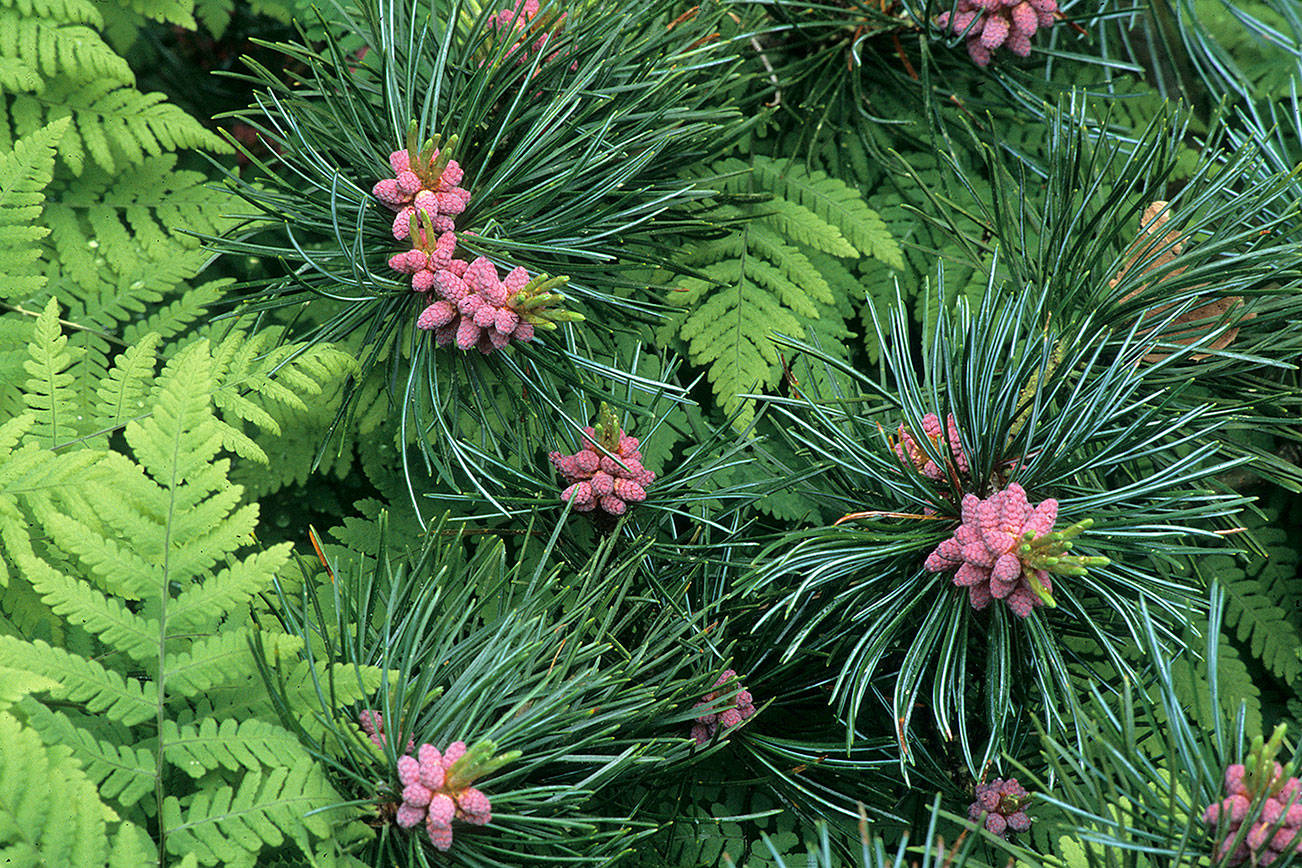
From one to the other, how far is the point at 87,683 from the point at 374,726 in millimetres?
270

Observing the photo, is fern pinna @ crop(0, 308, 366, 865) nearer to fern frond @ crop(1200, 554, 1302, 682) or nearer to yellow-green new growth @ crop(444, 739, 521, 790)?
yellow-green new growth @ crop(444, 739, 521, 790)

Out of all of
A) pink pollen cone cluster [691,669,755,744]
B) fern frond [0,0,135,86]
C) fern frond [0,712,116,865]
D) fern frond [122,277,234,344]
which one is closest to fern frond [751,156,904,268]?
pink pollen cone cluster [691,669,755,744]

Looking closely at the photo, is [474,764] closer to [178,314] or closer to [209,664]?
[209,664]

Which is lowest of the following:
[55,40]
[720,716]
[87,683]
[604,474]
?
[720,716]

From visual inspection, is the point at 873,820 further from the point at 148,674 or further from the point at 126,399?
the point at 126,399

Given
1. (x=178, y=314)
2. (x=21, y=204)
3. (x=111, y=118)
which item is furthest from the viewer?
(x=111, y=118)

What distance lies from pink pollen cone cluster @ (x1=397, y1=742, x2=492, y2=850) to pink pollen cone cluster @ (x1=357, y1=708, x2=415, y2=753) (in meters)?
0.04

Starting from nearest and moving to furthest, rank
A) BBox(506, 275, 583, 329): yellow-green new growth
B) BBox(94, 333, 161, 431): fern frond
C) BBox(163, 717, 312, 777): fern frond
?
BBox(163, 717, 312, 777): fern frond → BBox(506, 275, 583, 329): yellow-green new growth → BBox(94, 333, 161, 431): fern frond

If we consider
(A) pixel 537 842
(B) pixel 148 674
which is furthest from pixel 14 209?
(A) pixel 537 842

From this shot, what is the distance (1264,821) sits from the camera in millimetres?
827

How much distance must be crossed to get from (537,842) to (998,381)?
29.0 inches

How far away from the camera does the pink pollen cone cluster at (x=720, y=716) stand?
3.60 ft

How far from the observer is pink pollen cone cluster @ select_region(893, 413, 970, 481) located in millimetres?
1096

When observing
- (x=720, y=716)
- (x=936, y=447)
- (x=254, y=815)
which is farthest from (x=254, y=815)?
(x=936, y=447)
